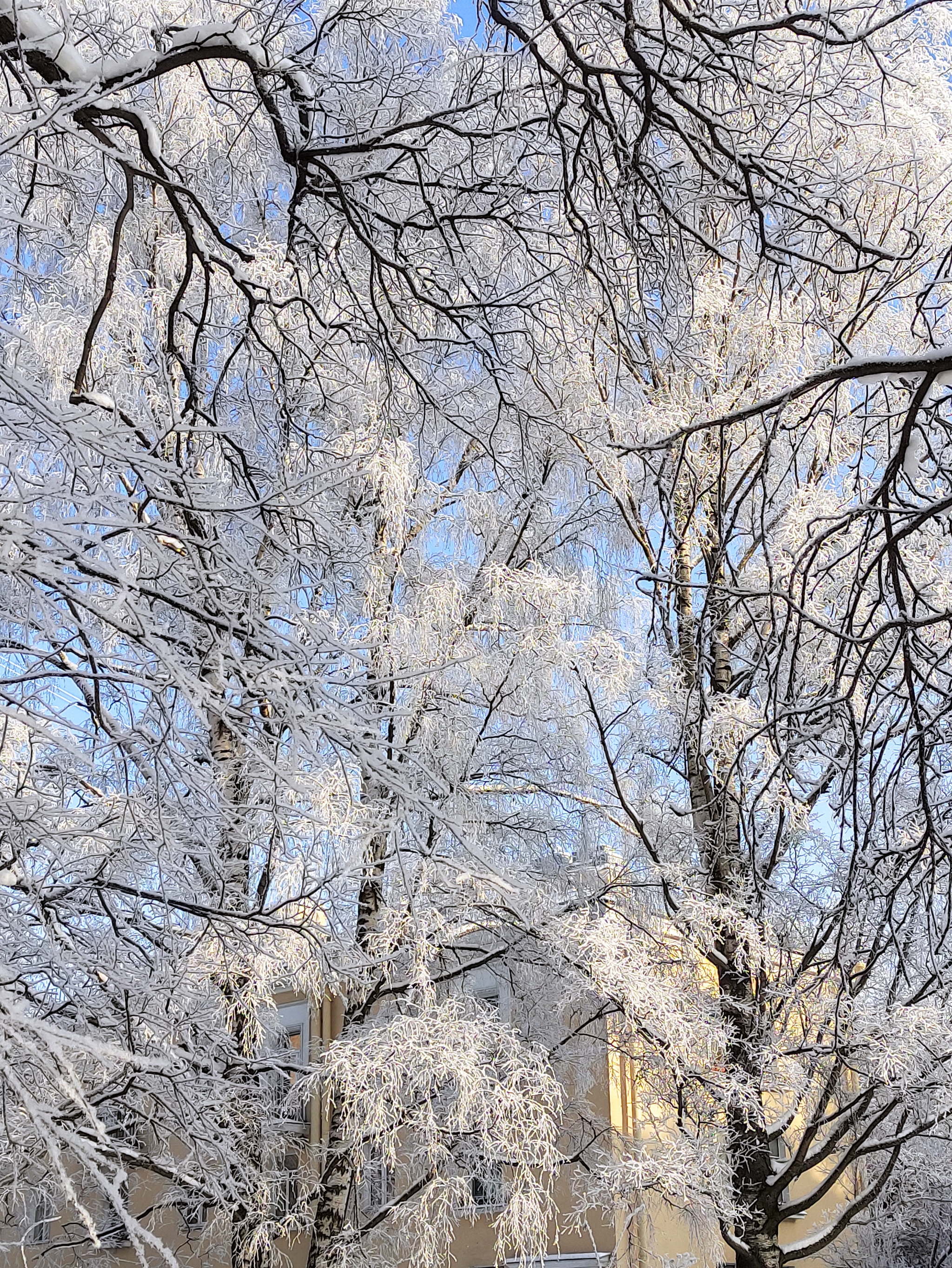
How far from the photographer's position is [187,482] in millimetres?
3432

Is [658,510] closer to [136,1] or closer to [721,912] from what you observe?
[721,912]

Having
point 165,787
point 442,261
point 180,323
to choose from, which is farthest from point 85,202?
point 165,787

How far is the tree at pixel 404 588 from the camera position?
337cm

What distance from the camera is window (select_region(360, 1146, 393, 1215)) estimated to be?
1054 centimetres

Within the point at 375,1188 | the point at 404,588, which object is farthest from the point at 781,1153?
the point at 404,588

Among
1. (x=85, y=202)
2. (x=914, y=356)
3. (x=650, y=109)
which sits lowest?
(x=914, y=356)

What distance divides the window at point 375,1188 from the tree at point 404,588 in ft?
2.87

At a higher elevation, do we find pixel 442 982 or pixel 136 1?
pixel 136 1

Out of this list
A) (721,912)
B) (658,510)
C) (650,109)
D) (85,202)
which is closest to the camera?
(650,109)

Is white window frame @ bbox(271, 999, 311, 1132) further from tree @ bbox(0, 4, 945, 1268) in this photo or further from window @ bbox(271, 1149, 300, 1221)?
window @ bbox(271, 1149, 300, 1221)

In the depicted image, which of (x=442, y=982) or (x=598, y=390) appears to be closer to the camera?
(x=598, y=390)

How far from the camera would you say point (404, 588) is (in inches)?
373

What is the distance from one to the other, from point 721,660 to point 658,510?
4.02ft

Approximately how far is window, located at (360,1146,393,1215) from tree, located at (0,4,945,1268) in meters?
0.87
